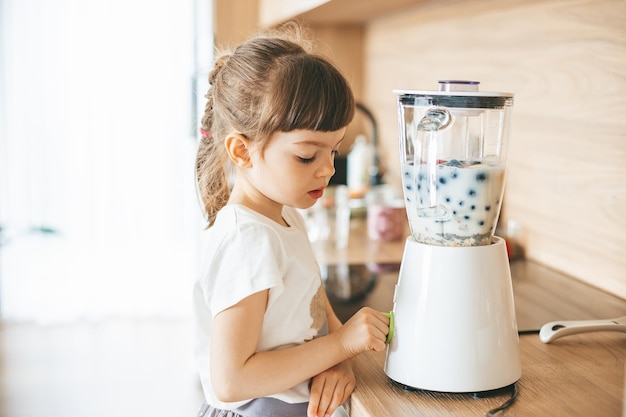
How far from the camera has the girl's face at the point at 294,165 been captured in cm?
97

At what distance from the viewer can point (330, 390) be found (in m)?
0.95

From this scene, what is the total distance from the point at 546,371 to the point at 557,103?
669mm

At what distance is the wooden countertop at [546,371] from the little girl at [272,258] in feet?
0.21

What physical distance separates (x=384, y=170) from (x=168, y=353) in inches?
52.8

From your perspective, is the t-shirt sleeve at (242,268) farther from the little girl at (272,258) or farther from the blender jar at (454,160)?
the blender jar at (454,160)

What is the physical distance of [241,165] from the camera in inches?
40.4

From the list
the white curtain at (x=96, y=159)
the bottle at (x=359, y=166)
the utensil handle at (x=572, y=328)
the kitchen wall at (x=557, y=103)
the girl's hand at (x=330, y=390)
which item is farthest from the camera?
the white curtain at (x=96, y=159)

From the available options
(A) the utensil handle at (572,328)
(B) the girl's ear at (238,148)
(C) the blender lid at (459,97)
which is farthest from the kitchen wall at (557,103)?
(B) the girl's ear at (238,148)

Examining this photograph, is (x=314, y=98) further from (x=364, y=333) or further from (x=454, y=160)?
(x=364, y=333)

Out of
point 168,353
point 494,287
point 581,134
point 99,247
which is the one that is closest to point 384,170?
point 581,134

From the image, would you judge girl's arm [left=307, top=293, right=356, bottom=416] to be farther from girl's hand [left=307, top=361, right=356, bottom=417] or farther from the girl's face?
the girl's face

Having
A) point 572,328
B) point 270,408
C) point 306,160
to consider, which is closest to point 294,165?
point 306,160

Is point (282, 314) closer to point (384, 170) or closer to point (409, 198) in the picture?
point (409, 198)

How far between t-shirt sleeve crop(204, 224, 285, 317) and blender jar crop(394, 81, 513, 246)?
198 mm
